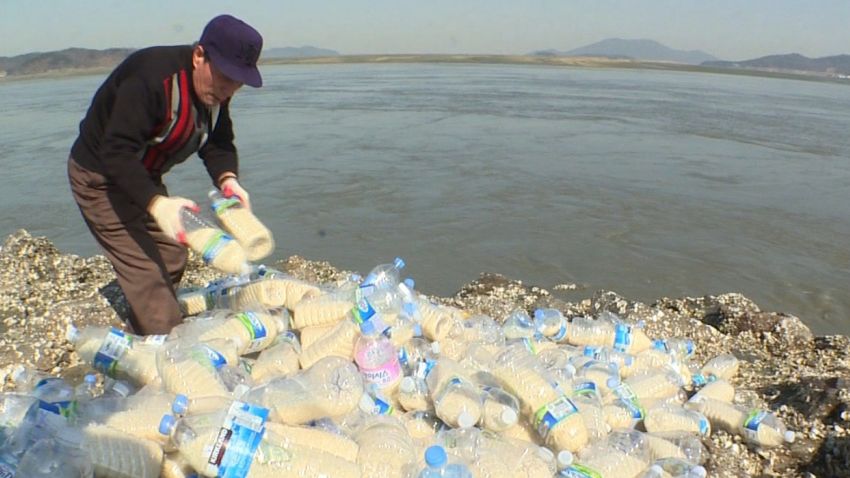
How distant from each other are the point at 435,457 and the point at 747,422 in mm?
2178

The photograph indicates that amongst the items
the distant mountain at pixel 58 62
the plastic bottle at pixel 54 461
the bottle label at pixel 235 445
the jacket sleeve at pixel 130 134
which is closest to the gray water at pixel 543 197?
the jacket sleeve at pixel 130 134

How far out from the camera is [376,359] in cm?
333

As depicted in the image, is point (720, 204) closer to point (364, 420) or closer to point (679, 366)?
point (679, 366)

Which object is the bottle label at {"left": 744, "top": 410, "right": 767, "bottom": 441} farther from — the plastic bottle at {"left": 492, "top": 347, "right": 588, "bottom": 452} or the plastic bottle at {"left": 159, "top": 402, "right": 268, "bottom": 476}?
the plastic bottle at {"left": 159, "top": 402, "right": 268, "bottom": 476}

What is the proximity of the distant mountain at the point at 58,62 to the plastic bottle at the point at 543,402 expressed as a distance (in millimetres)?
63647

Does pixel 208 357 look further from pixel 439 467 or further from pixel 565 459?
pixel 565 459

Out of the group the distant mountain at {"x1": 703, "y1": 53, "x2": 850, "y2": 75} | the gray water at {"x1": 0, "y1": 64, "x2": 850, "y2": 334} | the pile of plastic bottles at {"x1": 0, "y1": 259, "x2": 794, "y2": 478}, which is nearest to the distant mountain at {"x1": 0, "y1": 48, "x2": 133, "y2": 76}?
the gray water at {"x1": 0, "y1": 64, "x2": 850, "y2": 334}

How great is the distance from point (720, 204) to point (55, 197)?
37.5ft

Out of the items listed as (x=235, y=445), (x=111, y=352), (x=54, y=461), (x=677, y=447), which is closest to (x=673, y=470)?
(x=677, y=447)

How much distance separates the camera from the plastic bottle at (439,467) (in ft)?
7.70

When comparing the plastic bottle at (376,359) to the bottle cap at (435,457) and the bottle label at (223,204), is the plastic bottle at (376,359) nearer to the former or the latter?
the bottle cap at (435,457)

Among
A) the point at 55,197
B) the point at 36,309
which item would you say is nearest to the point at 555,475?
the point at 36,309

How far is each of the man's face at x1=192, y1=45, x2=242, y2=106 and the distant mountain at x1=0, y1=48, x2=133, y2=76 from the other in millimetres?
62468

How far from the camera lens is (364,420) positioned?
2982mm
